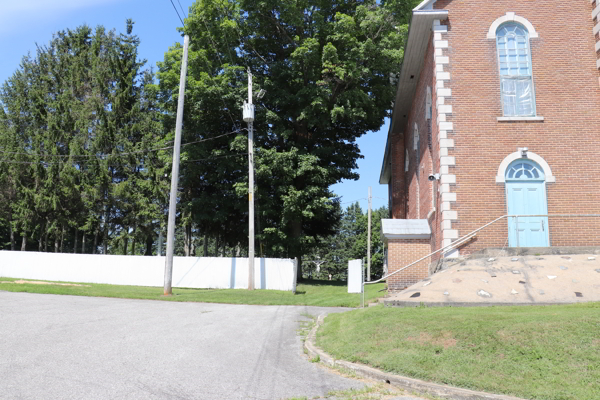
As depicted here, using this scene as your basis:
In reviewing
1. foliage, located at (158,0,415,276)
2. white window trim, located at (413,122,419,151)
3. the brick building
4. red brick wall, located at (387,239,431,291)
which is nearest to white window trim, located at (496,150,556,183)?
the brick building

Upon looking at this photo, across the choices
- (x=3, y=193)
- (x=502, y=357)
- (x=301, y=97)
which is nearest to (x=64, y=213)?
(x=3, y=193)

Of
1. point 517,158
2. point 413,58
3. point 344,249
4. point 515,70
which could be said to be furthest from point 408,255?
point 344,249

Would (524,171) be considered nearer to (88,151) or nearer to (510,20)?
(510,20)

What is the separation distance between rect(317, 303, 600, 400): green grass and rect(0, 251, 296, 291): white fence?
14253mm

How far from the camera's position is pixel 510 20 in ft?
50.4

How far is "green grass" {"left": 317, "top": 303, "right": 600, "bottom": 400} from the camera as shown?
17.8ft

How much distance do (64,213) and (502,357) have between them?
1522 inches

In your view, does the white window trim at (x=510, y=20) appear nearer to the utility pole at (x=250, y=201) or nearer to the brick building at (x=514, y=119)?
the brick building at (x=514, y=119)

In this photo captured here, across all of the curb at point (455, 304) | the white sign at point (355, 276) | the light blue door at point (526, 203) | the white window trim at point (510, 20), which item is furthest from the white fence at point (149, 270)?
the white window trim at point (510, 20)

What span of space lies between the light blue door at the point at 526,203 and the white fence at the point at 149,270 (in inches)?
409

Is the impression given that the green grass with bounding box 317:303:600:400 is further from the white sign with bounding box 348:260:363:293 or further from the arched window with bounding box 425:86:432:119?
the arched window with bounding box 425:86:432:119

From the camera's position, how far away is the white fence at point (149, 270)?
24266 millimetres

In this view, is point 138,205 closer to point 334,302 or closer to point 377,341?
point 334,302

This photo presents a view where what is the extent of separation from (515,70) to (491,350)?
11426 millimetres
